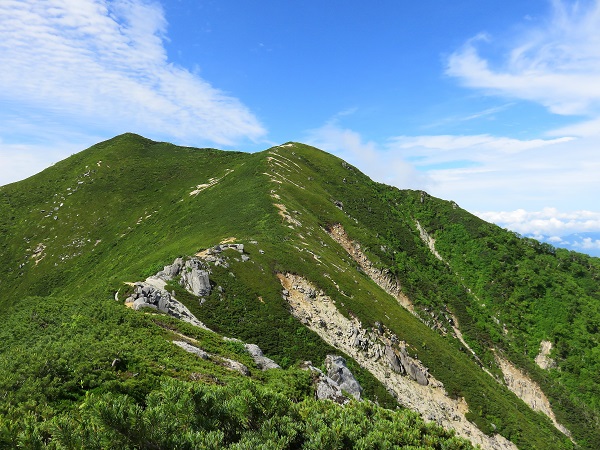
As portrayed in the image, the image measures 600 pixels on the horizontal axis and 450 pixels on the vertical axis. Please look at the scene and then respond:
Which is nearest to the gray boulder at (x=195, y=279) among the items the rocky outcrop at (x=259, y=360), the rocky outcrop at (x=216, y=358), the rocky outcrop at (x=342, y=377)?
the rocky outcrop at (x=259, y=360)

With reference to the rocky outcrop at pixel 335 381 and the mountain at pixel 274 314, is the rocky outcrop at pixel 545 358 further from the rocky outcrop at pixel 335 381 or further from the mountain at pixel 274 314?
the rocky outcrop at pixel 335 381

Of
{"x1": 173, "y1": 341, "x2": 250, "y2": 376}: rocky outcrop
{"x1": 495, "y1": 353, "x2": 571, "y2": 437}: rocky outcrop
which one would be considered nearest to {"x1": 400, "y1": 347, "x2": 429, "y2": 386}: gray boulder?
{"x1": 173, "y1": 341, "x2": 250, "y2": 376}: rocky outcrop

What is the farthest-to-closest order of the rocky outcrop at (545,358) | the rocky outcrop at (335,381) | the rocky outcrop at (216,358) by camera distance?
the rocky outcrop at (545,358) → the rocky outcrop at (216,358) → the rocky outcrop at (335,381)

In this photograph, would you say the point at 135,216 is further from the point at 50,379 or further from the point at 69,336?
the point at 50,379

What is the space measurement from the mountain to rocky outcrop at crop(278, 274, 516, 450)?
10.6 inches

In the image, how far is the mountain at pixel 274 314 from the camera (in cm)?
1211

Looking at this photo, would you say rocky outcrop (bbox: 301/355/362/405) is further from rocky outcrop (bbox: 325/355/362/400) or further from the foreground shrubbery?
the foreground shrubbery

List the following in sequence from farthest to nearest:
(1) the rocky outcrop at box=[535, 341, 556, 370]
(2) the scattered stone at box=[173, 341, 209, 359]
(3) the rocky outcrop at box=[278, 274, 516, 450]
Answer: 1. (1) the rocky outcrop at box=[535, 341, 556, 370]
2. (3) the rocky outcrop at box=[278, 274, 516, 450]
3. (2) the scattered stone at box=[173, 341, 209, 359]

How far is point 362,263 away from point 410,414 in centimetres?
5665

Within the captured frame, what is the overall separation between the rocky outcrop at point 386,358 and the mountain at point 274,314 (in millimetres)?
268

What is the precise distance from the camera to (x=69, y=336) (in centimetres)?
2016

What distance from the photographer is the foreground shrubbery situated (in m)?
8.05

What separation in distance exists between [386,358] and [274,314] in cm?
1565

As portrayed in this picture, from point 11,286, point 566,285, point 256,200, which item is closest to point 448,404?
point 256,200
